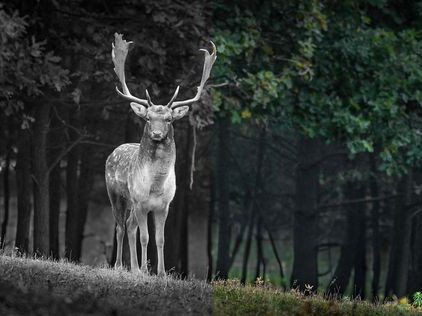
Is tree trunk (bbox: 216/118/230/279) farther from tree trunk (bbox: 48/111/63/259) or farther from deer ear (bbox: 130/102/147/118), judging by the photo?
deer ear (bbox: 130/102/147/118)

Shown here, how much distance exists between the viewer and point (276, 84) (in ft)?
63.7

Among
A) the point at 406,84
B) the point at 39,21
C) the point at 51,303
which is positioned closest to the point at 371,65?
the point at 406,84

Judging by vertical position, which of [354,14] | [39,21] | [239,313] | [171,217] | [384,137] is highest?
[354,14]

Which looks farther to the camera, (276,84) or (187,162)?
(187,162)

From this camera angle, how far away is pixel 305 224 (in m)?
26.1

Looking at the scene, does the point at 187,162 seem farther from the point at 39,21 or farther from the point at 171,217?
the point at 39,21

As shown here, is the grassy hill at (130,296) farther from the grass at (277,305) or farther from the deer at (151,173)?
the deer at (151,173)

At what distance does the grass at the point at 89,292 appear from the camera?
952cm

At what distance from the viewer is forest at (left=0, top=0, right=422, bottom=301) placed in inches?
723

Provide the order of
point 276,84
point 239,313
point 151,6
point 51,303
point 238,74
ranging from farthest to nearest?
point 238,74, point 276,84, point 151,6, point 239,313, point 51,303

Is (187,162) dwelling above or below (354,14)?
below

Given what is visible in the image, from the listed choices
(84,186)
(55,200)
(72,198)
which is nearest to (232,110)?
(84,186)

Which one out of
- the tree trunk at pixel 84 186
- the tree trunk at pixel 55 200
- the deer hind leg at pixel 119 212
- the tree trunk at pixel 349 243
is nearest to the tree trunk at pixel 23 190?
the tree trunk at pixel 55 200

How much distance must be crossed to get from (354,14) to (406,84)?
6.69ft
